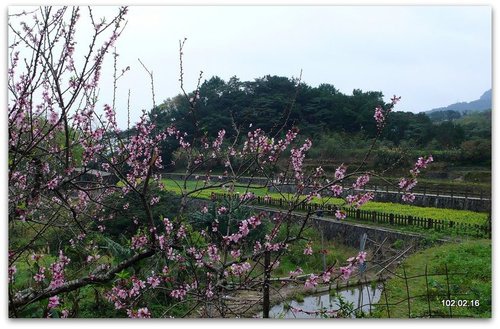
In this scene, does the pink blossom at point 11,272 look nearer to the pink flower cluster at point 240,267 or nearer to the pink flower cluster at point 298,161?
the pink flower cluster at point 240,267

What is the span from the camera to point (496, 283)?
324 centimetres

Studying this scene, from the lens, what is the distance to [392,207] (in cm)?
482

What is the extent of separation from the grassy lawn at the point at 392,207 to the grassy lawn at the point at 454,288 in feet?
0.86

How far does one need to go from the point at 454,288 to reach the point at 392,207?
50.8 inches

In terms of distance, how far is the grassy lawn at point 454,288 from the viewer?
322 cm

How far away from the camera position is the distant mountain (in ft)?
11.0

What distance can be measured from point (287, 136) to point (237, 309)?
4.98ft

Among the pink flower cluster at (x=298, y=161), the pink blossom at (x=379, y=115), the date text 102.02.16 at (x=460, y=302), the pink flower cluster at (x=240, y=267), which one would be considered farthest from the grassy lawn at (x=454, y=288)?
the pink flower cluster at (x=240, y=267)

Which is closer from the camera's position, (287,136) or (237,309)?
(287,136)

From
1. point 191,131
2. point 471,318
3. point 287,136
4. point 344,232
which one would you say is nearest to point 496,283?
point 471,318

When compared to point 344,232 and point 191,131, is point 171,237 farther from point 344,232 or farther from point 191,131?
point 344,232

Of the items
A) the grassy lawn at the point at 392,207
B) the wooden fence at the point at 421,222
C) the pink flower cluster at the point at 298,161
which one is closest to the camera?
the grassy lawn at the point at 392,207

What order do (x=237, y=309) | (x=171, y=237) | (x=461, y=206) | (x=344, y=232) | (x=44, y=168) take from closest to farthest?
(x=44, y=168) < (x=171, y=237) < (x=237, y=309) < (x=461, y=206) < (x=344, y=232)

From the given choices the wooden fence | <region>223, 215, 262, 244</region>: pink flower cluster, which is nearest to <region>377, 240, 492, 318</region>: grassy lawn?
the wooden fence
